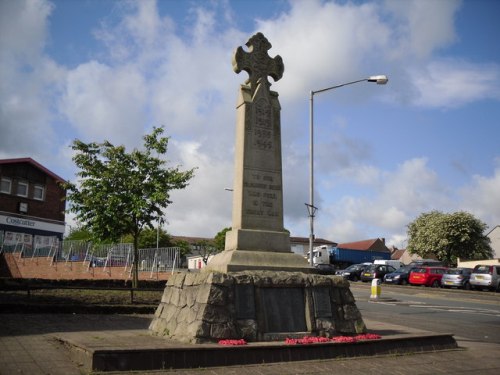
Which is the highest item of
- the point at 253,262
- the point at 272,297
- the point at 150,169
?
the point at 150,169

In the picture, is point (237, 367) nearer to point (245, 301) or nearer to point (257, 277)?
point (245, 301)

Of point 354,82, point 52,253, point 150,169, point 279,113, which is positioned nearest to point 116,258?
point 52,253

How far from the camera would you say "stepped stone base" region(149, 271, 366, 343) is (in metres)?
7.66

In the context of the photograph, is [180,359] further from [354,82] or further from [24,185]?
[24,185]

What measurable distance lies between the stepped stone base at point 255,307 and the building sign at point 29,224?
3779 centimetres

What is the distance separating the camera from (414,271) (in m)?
35.0

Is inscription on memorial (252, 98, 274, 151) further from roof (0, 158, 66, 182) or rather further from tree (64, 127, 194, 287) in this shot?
roof (0, 158, 66, 182)

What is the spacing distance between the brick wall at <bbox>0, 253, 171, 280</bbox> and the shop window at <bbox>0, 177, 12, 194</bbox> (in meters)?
8.00

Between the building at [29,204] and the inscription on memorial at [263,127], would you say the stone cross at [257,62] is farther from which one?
the building at [29,204]

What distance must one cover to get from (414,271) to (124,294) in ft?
78.0

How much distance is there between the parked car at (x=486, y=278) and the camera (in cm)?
3077

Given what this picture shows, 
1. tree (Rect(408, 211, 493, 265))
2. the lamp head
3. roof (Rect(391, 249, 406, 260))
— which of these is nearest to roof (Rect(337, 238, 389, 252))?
roof (Rect(391, 249, 406, 260))

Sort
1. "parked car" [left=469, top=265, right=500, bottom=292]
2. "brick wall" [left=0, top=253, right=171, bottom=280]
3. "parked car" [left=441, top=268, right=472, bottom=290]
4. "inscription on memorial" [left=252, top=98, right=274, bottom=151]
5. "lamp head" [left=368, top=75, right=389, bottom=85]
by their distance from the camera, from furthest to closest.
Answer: "parked car" [left=441, top=268, right=472, bottom=290] → "parked car" [left=469, top=265, right=500, bottom=292] → "brick wall" [left=0, top=253, right=171, bottom=280] → "lamp head" [left=368, top=75, right=389, bottom=85] → "inscription on memorial" [left=252, top=98, right=274, bottom=151]

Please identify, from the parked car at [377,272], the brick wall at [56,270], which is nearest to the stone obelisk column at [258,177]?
the brick wall at [56,270]
